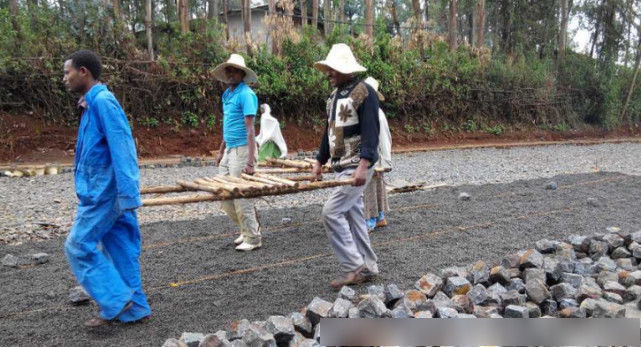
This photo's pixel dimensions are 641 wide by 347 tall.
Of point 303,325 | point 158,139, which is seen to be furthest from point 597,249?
point 158,139

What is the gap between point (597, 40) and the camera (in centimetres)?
2914

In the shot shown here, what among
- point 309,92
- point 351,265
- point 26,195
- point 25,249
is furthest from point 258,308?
point 309,92

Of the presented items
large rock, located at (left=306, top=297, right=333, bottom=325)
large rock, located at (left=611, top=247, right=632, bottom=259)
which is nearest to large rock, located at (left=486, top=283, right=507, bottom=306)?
large rock, located at (left=306, top=297, right=333, bottom=325)

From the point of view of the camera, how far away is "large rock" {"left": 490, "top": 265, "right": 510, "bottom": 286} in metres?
4.44

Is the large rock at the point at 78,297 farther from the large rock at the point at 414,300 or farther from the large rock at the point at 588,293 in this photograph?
the large rock at the point at 588,293

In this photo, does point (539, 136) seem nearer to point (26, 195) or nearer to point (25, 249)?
point (26, 195)

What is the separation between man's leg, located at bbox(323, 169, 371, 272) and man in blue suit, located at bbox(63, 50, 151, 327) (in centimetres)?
154

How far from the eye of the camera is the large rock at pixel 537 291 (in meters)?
4.12

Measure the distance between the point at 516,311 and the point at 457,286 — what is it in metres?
0.63

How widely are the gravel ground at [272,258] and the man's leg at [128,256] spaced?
0.46ft

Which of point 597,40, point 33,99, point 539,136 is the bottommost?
point 539,136

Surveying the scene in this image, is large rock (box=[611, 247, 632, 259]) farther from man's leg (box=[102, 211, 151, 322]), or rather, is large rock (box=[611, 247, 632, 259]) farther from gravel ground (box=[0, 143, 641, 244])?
man's leg (box=[102, 211, 151, 322])

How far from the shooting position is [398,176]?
11664 mm

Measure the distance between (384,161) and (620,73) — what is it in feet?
89.4
